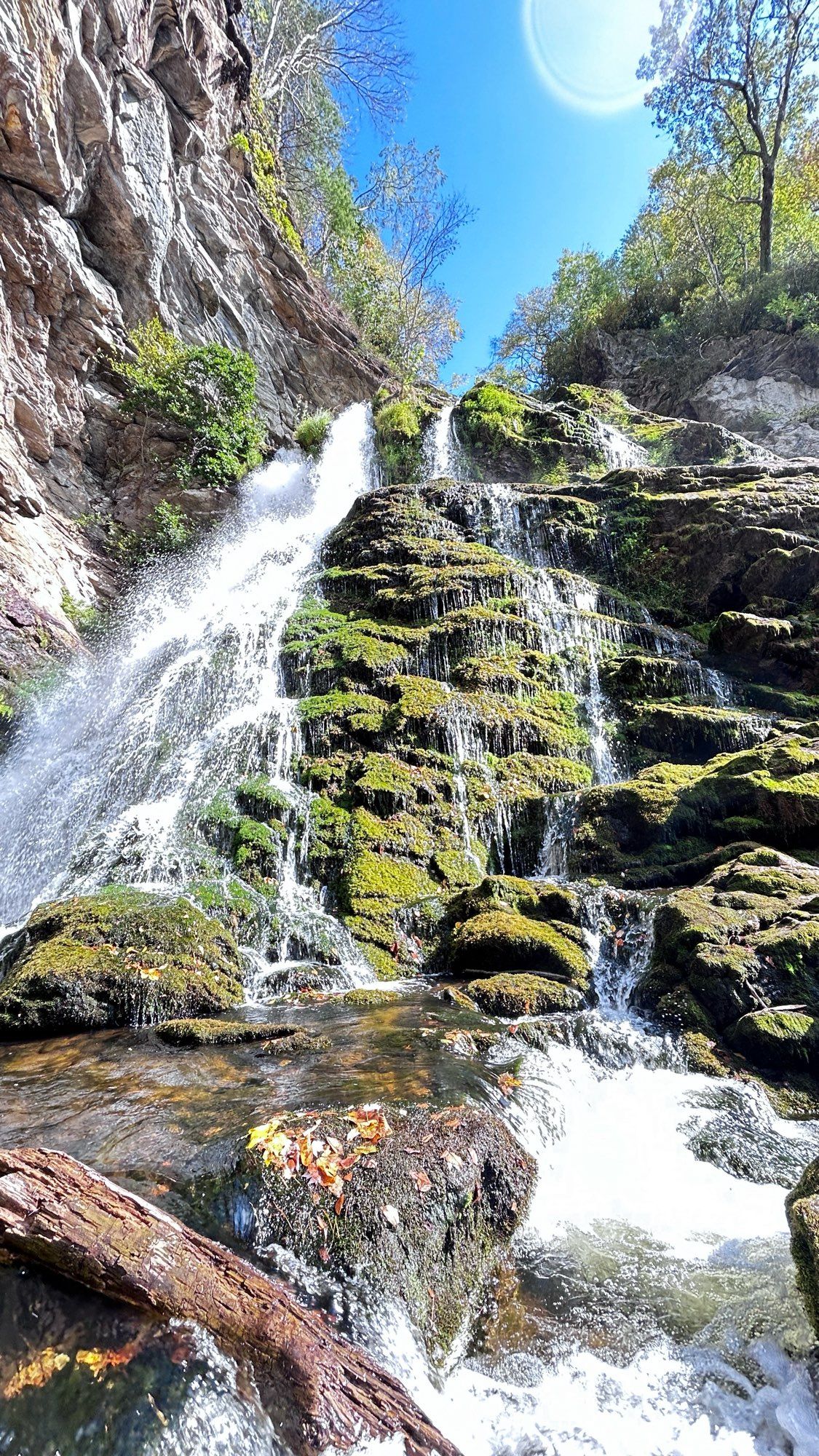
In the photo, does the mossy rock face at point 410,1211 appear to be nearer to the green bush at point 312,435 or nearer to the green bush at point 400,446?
the green bush at point 400,446

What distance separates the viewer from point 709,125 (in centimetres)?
2484

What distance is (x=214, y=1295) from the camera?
194 cm

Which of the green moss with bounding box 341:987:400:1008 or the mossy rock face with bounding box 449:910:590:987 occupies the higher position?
the mossy rock face with bounding box 449:910:590:987

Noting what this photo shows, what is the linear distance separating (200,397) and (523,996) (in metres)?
16.7

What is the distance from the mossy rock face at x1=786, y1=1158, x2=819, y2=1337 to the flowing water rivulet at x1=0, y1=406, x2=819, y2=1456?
21 cm

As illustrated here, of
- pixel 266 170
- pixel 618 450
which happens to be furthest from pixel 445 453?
pixel 266 170

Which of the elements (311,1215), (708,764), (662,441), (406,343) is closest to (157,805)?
(311,1215)

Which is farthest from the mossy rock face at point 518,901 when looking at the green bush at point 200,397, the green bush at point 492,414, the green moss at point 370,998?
the green bush at point 492,414

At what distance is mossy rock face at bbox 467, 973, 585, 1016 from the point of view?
5.31 metres

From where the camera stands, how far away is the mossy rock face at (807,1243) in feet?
7.50

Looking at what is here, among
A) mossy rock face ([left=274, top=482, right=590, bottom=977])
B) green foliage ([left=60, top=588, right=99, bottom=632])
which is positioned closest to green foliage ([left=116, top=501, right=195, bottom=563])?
green foliage ([left=60, top=588, right=99, bottom=632])

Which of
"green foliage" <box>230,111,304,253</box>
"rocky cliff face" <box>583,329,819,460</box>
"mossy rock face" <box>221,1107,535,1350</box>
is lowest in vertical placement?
"mossy rock face" <box>221,1107,535,1350</box>

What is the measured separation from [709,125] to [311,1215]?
35746 millimetres

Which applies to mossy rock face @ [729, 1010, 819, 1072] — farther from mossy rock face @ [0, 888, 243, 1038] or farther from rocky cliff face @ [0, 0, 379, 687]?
rocky cliff face @ [0, 0, 379, 687]
